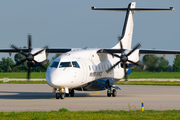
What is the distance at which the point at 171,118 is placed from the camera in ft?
47.7

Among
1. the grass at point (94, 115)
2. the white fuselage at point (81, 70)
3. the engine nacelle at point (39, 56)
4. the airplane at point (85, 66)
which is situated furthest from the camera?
the engine nacelle at point (39, 56)

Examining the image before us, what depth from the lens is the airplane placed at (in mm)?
24141

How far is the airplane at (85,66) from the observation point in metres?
24.1

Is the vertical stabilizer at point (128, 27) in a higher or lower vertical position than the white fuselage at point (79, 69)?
higher

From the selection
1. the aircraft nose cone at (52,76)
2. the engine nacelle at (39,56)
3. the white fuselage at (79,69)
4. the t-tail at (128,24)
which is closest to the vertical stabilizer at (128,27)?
the t-tail at (128,24)

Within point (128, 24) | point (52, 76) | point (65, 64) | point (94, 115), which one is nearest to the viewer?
point (94, 115)

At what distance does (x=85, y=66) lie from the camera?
2638 cm

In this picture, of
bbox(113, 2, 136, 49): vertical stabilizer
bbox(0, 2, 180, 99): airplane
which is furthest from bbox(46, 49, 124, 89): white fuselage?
bbox(113, 2, 136, 49): vertical stabilizer

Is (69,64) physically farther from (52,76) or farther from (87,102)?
(87,102)

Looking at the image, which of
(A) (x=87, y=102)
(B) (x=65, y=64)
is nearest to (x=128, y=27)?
(B) (x=65, y=64)

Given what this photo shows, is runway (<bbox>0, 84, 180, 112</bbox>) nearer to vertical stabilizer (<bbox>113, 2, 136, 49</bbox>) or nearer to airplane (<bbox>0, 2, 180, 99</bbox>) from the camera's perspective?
airplane (<bbox>0, 2, 180, 99</bbox>)

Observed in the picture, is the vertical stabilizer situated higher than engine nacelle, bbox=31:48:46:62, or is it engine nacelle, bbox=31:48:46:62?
the vertical stabilizer

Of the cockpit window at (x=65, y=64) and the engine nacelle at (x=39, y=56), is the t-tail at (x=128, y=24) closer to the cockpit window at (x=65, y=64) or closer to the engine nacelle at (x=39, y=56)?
the engine nacelle at (x=39, y=56)

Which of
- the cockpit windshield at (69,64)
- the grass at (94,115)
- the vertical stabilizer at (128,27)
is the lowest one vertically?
the grass at (94,115)
